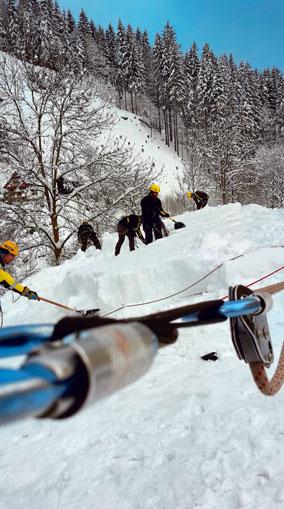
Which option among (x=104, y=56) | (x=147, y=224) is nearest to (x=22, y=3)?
(x=104, y=56)

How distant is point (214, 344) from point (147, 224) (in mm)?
6694

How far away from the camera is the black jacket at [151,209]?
10945 mm

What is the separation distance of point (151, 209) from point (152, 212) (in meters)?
0.10

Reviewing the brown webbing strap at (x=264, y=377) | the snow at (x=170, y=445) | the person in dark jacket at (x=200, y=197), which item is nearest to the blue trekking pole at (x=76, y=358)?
the brown webbing strap at (x=264, y=377)

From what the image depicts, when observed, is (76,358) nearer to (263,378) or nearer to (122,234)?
(263,378)

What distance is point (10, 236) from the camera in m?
13.8

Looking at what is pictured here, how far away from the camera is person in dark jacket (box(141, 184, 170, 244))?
10953 millimetres

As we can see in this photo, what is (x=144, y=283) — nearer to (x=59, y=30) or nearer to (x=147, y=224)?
(x=147, y=224)

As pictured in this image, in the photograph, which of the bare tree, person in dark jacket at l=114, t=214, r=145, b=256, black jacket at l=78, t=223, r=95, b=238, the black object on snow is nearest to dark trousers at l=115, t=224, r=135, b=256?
person in dark jacket at l=114, t=214, r=145, b=256

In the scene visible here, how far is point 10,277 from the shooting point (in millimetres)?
6645

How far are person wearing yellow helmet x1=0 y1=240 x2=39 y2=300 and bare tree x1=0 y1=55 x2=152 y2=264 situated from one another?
6861 mm

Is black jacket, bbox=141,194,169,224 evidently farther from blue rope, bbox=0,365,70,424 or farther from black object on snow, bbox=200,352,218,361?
blue rope, bbox=0,365,70,424

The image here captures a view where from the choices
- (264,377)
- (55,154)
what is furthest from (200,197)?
(264,377)

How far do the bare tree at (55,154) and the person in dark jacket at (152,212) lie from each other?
12.8 ft
